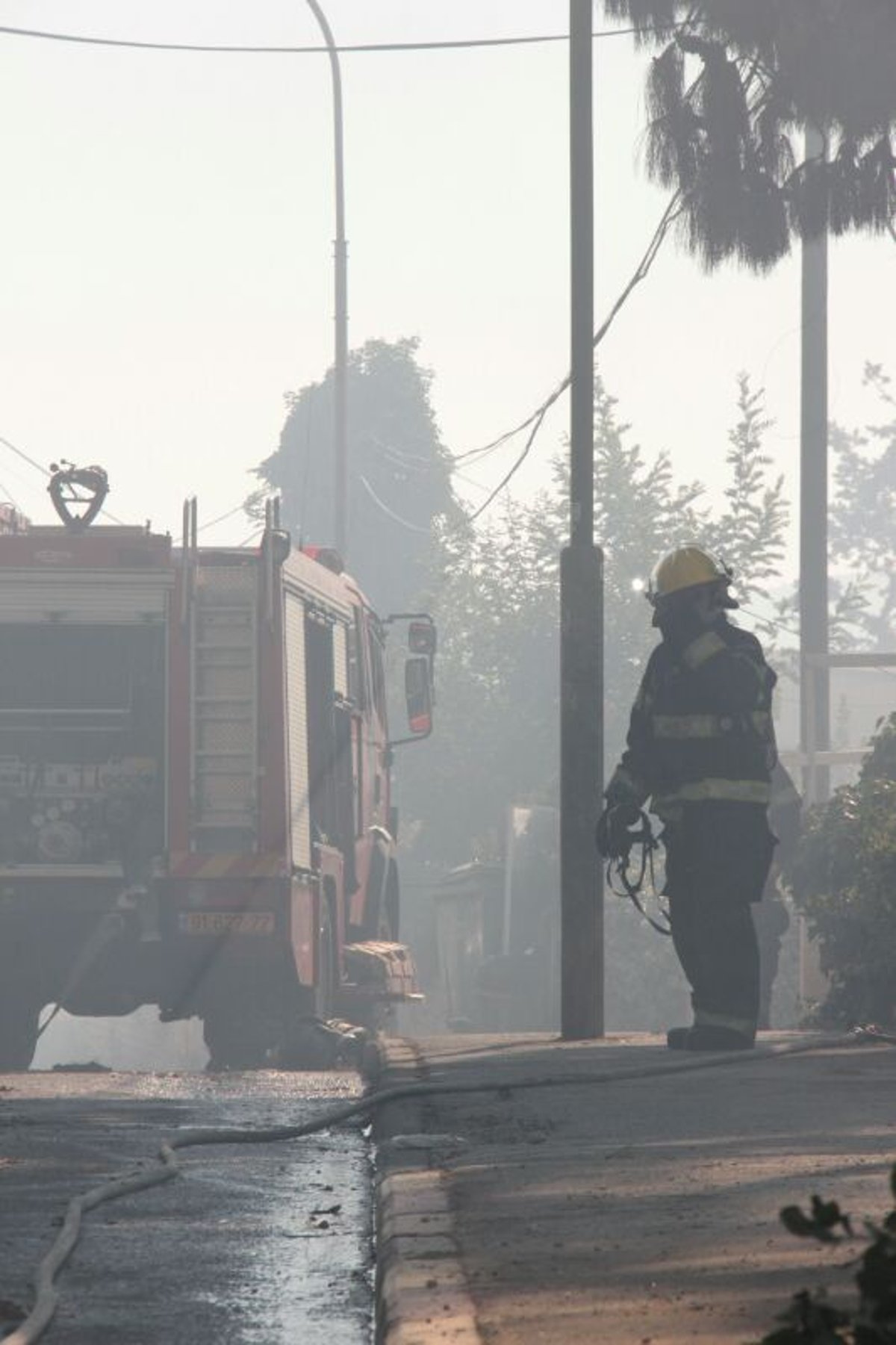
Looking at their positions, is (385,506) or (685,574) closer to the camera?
(685,574)

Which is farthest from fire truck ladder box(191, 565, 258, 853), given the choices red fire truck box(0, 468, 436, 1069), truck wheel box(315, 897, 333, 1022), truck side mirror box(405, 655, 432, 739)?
truck side mirror box(405, 655, 432, 739)

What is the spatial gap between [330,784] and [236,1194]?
9.98 m

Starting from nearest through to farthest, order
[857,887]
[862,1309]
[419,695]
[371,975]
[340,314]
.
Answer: [862,1309]
[857,887]
[371,975]
[419,695]
[340,314]

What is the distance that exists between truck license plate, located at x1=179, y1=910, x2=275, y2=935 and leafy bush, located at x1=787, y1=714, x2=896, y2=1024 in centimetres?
271

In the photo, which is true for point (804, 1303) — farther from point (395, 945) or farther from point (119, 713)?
point (395, 945)

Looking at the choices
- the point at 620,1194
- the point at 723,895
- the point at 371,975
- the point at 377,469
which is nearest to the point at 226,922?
the point at 371,975

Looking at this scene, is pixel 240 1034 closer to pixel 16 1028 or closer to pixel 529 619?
pixel 16 1028

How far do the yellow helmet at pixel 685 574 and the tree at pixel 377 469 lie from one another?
65654mm

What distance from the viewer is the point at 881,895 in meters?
13.2

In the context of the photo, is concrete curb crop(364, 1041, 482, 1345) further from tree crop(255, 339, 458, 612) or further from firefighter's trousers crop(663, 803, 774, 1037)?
tree crop(255, 339, 458, 612)

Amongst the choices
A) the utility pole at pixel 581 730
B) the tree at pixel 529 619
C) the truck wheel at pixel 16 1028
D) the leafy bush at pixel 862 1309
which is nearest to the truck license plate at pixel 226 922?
the truck wheel at pixel 16 1028

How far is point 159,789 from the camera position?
15.1m

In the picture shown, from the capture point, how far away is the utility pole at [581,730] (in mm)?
12664

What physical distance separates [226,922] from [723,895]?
4568mm
